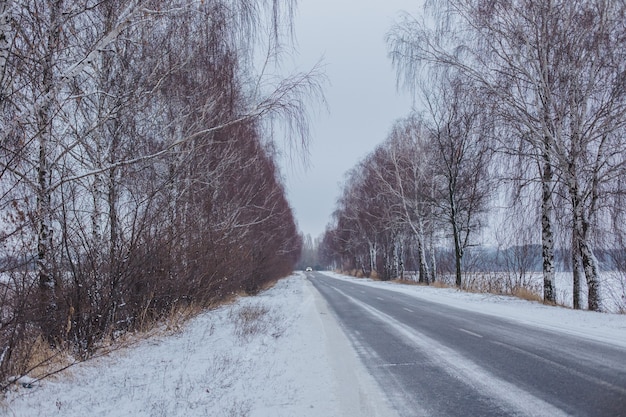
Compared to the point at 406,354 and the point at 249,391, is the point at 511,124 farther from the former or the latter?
the point at 249,391

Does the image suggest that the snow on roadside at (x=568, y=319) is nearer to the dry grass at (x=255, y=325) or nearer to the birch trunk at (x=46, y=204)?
the dry grass at (x=255, y=325)

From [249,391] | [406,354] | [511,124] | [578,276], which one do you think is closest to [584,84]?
[511,124]

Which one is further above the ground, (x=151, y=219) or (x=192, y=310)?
(x=151, y=219)

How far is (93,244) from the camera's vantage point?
725 centimetres

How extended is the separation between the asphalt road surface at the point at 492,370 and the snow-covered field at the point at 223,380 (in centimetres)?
42

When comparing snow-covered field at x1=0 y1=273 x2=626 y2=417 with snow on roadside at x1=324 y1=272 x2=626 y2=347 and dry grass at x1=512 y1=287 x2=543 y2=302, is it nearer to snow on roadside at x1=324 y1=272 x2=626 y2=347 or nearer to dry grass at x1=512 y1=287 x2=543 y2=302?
snow on roadside at x1=324 y1=272 x2=626 y2=347

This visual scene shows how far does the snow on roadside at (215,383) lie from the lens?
4344mm

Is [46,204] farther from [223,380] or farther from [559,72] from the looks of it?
[559,72]

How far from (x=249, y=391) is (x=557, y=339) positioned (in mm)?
6054

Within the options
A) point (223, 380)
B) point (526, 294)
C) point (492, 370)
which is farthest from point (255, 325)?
point (526, 294)

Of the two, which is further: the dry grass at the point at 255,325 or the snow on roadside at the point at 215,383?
the dry grass at the point at 255,325

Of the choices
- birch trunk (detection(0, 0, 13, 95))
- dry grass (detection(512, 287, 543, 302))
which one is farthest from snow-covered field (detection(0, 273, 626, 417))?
dry grass (detection(512, 287, 543, 302))

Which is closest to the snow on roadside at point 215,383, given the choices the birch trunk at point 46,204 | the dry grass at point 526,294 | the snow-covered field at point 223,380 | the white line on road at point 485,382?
the snow-covered field at point 223,380

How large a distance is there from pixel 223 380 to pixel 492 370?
3.46 m
